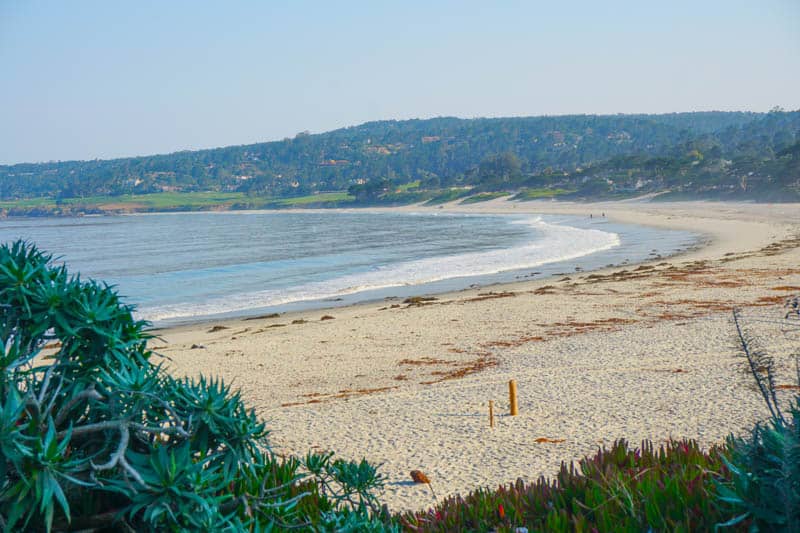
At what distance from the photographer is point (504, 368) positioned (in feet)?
38.9

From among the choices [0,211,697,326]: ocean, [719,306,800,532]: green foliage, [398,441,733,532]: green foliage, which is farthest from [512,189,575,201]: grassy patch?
[719,306,800,532]: green foliage

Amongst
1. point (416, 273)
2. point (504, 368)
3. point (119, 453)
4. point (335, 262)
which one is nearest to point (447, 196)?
point (335, 262)

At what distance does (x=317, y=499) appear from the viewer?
12.2ft

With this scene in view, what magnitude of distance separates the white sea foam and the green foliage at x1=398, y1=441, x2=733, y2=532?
18635 millimetres

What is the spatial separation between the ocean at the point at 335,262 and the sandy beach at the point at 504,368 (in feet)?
10.9

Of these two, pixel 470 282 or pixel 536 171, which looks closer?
pixel 470 282

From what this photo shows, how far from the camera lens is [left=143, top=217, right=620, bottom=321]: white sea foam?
23594 millimetres

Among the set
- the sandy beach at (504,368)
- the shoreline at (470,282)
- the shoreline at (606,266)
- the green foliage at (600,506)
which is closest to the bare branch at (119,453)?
the shoreline at (606,266)

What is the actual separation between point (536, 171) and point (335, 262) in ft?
357

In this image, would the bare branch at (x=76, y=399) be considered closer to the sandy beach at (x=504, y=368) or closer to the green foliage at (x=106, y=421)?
the green foliage at (x=106, y=421)

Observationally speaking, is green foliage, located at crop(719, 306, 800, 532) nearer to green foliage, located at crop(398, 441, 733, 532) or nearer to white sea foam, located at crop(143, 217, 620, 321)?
green foliage, located at crop(398, 441, 733, 532)

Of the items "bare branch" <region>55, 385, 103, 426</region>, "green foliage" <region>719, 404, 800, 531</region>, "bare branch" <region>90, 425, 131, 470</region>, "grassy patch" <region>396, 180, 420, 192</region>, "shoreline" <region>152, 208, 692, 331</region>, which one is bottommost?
"shoreline" <region>152, 208, 692, 331</region>

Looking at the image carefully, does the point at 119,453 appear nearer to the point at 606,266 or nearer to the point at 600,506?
the point at 600,506

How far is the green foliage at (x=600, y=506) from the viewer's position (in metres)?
3.02
